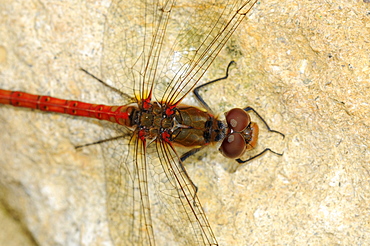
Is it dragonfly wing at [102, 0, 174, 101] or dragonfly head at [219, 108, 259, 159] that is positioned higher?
dragonfly wing at [102, 0, 174, 101]

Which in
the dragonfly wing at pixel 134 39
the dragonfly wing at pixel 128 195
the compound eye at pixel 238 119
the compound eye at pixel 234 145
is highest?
the dragonfly wing at pixel 134 39

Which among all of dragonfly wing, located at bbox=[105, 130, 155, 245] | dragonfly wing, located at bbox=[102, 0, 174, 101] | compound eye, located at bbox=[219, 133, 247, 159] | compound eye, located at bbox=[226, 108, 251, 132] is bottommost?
dragonfly wing, located at bbox=[105, 130, 155, 245]

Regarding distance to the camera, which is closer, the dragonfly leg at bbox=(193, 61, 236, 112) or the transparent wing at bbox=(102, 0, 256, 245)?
the transparent wing at bbox=(102, 0, 256, 245)

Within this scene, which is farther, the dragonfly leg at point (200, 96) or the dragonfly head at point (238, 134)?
the dragonfly leg at point (200, 96)

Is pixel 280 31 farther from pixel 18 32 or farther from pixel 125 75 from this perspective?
pixel 18 32

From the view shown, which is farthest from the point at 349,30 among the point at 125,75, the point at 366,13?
the point at 125,75

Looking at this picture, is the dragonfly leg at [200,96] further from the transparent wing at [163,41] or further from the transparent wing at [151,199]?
the transparent wing at [151,199]

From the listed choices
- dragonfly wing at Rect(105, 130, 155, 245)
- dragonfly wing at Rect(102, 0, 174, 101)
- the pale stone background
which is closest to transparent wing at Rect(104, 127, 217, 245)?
dragonfly wing at Rect(105, 130, 155, 245)

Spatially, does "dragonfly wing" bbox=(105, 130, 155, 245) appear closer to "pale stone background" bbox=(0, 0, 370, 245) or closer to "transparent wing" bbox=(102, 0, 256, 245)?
"transparent wing" bbox=(102, 0, 256, 245)

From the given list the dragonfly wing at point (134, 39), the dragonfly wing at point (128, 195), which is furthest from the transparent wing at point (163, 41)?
the dragonfly wing at point (128, 195)
